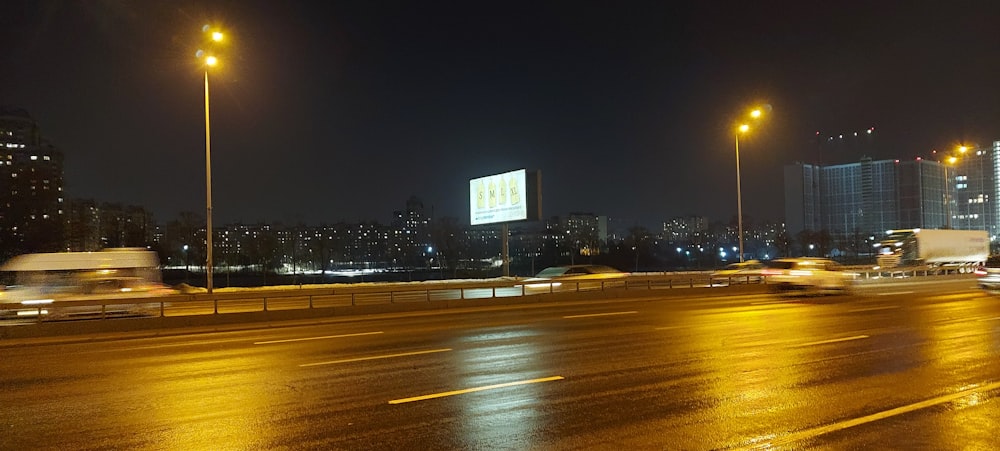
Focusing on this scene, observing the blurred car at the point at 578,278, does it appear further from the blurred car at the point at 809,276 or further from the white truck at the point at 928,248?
the white truck at the point at 928,248

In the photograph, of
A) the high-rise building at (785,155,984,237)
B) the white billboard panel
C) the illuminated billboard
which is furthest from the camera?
the high-rise building at (785,155,984,237)

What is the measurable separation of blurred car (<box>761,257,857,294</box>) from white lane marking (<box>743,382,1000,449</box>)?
18.7m

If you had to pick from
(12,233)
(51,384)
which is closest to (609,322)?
(51,384)

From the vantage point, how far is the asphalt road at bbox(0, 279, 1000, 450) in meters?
6.88

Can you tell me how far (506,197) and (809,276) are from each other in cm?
2101

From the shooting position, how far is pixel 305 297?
26.5 meters

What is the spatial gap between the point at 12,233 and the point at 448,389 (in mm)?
57093

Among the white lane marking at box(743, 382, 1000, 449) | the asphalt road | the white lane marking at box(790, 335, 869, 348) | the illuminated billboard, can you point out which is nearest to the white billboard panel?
the illuminated billboard

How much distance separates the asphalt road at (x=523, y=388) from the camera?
271 inches

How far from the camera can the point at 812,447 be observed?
6379 mm

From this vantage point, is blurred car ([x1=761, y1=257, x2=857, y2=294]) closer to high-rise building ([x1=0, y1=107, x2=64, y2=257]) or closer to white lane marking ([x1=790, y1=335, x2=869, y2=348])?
white lane marking ([x1=790, y1=335, x2=869, y2=348])

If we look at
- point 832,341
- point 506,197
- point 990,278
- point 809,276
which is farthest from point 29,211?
point 990,278

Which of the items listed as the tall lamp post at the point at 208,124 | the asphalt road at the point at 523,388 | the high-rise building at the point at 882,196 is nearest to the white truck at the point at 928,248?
the high-rise building at the point at 882,196

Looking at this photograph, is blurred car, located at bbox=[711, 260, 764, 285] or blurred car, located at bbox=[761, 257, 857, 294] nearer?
blurred car, located at bbox=[761, 257, 857, 294]
